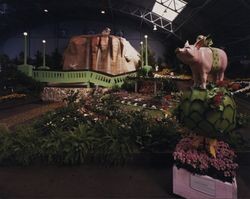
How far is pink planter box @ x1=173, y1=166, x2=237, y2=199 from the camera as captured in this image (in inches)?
125

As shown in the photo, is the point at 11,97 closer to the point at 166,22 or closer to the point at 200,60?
the point at 200,60

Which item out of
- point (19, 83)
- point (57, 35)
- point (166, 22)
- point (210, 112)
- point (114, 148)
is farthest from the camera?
point (57, 35)

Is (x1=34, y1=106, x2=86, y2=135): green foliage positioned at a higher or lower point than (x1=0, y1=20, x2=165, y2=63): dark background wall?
lower

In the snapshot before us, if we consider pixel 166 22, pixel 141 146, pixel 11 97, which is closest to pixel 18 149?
pixel 141 146

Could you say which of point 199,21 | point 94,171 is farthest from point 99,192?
point 199,21

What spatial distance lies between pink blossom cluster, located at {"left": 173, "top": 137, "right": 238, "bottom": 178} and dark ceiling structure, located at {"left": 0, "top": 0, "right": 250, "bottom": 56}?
49.0 ft

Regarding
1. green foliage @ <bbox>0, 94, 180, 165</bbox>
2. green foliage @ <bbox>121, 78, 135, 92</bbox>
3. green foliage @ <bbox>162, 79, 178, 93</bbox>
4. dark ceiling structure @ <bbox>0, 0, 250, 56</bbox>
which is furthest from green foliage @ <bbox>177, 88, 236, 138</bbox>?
dark ceiling structure @ <bbox>0, 0, 250, 56</bbox>

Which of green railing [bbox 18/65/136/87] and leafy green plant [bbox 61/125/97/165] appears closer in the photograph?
leafy green plant [bbox 61/125/97/165]

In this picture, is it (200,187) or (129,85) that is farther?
(129,85)

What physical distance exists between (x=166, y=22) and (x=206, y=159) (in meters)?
27.7

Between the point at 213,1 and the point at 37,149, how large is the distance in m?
17.2

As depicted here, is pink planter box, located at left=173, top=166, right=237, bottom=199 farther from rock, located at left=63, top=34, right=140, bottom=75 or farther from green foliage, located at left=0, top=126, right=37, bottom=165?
rock, located at left=63, top=34, right=140, bottom=75

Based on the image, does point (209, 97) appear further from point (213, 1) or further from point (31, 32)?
point (31, 32)

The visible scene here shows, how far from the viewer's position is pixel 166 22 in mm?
29453
